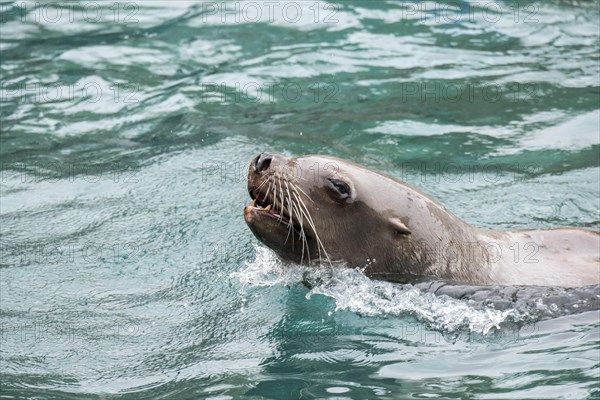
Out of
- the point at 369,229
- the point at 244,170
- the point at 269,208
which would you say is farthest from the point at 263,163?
the point at 244,170

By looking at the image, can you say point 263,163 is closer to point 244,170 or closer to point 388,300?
point 388,300

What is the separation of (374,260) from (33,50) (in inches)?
265

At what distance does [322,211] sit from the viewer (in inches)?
259

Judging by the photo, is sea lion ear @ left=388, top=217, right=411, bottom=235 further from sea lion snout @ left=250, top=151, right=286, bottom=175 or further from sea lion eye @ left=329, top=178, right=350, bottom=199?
sea lion snout @ left=250, top=151, right=286, bottom=175

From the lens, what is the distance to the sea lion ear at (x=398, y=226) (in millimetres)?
6582

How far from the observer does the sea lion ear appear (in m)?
6.58

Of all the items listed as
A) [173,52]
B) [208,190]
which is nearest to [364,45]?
[173,52]

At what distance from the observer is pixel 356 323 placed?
661 cm

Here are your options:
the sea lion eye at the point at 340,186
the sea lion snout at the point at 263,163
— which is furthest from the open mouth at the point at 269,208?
the sea lion eye at the point at 340,186

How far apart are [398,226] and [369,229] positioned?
19 centimetres

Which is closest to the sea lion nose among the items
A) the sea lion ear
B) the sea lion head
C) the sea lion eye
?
→ the sea lion head

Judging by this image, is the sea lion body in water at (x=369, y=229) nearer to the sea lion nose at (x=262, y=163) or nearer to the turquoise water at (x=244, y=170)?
the sea lion nose at (x=262, y=163)

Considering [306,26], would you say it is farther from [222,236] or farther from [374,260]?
[374,260]

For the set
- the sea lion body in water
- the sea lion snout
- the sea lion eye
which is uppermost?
the sea lion snout
